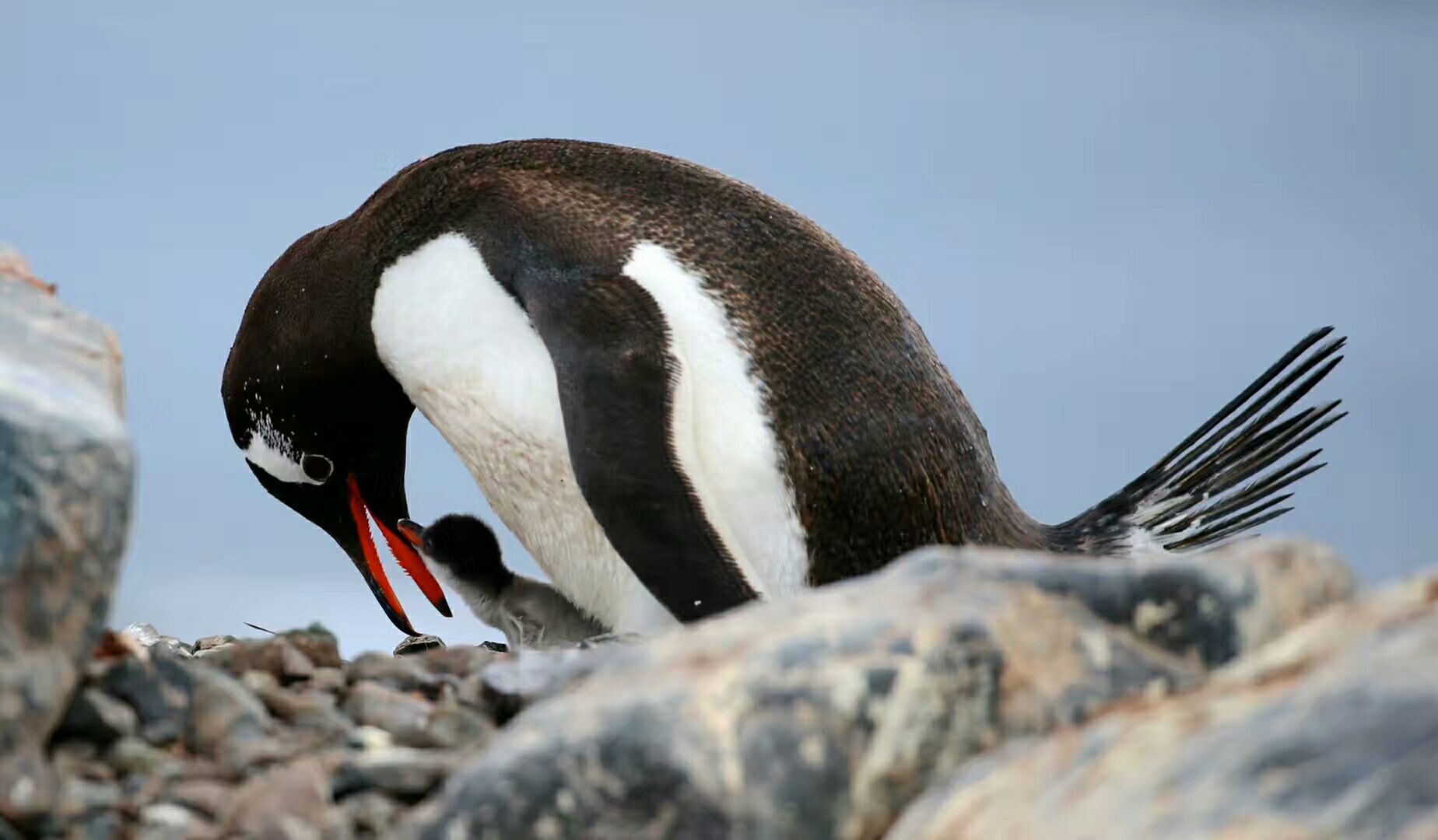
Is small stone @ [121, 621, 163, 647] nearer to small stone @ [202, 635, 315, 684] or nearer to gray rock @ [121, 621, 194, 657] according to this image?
gray rock @ [121, 621, 194, 657]

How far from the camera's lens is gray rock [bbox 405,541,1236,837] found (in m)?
1.92

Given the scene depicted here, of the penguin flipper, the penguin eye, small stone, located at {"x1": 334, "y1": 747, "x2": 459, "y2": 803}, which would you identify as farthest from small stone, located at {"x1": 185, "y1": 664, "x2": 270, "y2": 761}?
the penguin eye

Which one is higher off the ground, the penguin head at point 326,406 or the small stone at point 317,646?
the penguin head at point 326,406

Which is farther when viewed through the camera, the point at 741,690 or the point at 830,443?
the point at 830,443

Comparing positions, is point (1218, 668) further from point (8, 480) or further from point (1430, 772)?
point (8, 480)

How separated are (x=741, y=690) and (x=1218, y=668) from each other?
641 millimetres

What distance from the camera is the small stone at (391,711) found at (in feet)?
8.70

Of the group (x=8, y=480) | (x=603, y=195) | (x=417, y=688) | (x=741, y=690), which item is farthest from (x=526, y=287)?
(x=741, y=690)

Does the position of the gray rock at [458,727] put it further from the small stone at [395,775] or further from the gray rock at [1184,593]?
the gray rock at [1184,593]

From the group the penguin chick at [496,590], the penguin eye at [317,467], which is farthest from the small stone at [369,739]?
the penguin eye at [317,467]

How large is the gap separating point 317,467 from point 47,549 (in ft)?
8.47

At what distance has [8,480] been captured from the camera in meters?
2.41

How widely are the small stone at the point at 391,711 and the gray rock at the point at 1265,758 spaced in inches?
38.7

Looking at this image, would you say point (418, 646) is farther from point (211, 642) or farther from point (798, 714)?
point (798, 714)
